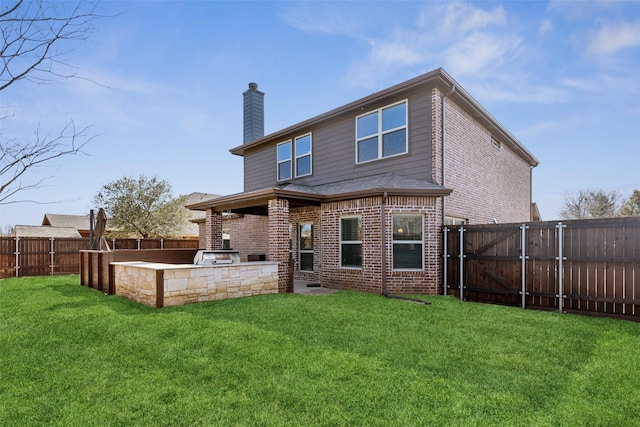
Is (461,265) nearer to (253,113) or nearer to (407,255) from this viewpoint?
(407,255)

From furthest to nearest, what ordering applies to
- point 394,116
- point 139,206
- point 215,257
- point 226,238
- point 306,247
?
point 139,206, point 226,238, point 306,247, point 394,116, point 215,257

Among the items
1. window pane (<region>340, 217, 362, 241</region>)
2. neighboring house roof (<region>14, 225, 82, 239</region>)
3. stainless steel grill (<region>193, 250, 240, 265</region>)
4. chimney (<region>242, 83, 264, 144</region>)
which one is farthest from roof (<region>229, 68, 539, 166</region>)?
neighboring house roof (<region>14, 225, 82, 239</region>)

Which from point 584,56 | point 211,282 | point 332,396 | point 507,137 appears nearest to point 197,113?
point 211,282

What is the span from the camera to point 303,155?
12797 mm

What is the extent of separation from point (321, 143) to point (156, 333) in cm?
875

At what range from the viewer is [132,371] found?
371 centimetres

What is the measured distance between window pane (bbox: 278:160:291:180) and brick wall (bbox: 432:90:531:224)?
6.34 metres

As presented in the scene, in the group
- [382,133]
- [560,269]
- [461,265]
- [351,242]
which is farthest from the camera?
[382,133]

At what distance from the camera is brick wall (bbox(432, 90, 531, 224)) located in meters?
9.70

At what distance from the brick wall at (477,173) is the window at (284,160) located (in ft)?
20.8

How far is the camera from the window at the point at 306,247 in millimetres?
11227

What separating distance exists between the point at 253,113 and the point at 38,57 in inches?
534

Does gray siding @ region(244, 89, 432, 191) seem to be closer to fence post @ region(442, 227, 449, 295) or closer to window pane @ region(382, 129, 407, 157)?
window pane @ region(382, 129, 407, 157)

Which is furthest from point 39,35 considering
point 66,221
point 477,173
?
point 66,221
